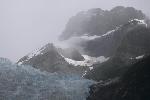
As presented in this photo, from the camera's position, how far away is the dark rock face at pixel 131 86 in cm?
5592

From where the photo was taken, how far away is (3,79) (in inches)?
2926

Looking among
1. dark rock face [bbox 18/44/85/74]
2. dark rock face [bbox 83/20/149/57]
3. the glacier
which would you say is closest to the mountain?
dark rock face [bbox 18/44/85/74]

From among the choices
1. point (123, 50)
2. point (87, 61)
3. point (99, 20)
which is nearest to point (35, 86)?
point (123, 50)

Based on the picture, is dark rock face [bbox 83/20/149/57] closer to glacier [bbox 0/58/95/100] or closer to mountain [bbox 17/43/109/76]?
mountain [bbox 17/43/109/76]

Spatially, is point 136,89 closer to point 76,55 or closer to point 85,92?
point 85,92

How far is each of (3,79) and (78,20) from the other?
11995cm

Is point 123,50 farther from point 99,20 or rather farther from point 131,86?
point 99,20

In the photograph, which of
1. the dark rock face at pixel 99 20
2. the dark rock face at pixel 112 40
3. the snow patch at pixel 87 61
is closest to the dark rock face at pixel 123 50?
the dark rock face at pixel 112 40

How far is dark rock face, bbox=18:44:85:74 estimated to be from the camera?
112188mm

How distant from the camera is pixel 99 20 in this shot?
174000 millimetres

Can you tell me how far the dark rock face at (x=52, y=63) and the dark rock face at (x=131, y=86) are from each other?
4364 cm

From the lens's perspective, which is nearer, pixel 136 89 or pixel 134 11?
pixel 136 89

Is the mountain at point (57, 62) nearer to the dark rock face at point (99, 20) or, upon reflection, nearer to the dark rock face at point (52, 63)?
the dark rock face at point (52, 63)

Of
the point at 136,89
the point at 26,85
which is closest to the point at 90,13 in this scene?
the point at 26,85
